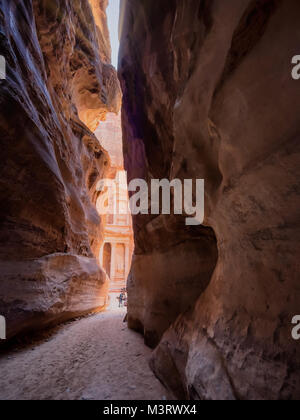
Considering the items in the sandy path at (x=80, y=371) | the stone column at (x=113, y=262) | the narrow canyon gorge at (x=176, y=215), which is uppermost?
the narrow canyon gorge at (x=176, y=215)

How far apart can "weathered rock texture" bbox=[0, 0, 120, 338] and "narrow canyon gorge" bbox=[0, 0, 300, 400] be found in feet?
0.11

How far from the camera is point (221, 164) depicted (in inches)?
83.8

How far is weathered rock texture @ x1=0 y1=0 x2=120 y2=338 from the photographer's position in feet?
13.8

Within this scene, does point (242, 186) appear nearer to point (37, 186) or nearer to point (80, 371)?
point (80, 371)

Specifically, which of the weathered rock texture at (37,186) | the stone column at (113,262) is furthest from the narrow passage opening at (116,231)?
the weathered rock texture at (37,186)

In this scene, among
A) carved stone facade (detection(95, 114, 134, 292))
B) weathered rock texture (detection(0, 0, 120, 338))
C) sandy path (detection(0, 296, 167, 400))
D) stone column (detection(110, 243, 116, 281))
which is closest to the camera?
sandy path (detection(0, 296, 167, 400))

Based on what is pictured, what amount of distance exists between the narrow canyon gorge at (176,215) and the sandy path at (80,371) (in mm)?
33

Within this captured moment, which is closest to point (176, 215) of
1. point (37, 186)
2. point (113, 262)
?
point (37, 186)

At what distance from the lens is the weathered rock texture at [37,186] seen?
4.22 meters

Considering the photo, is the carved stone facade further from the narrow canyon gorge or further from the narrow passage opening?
the narrow canyon gorge

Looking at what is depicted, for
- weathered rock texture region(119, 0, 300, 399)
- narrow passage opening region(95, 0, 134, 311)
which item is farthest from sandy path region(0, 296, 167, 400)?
narrow passage opening region(95, 0, 134, 311)

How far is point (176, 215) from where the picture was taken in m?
3.89

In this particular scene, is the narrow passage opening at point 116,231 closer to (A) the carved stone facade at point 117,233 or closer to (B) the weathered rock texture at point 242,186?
(A) the carved stone facade at point 117,233

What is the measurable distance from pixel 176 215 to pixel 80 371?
272 cm
